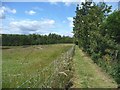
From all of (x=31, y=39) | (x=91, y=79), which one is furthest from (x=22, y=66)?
(x=31, y=39)

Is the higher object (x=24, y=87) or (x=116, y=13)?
(x=116, y=13)

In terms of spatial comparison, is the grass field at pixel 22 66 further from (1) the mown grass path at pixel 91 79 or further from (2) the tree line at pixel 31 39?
(2) the tree line at pixel 31 39

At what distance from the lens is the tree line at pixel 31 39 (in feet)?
190

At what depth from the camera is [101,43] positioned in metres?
22.0

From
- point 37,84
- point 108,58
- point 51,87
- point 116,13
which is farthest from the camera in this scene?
point 116,13

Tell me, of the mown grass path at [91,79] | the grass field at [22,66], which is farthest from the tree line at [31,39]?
the mown grass path at [91,79]

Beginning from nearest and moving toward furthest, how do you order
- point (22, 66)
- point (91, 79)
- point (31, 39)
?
point (91, 79) → point (22, 66) → point (31, 39)

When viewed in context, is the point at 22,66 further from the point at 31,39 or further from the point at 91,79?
the point at 31,39

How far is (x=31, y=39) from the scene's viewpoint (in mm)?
81875

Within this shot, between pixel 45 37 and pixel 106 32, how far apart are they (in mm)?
74051

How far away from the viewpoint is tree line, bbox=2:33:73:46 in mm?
58000

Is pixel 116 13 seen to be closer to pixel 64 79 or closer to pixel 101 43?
pixel 101 43

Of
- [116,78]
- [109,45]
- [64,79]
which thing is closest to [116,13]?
[109,45]

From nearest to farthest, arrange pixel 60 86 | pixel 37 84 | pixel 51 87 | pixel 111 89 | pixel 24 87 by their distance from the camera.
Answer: pixel 24 87 → pixel 37 84 → pixel 51 87 → pixel 60 86 → pixel 111 89
